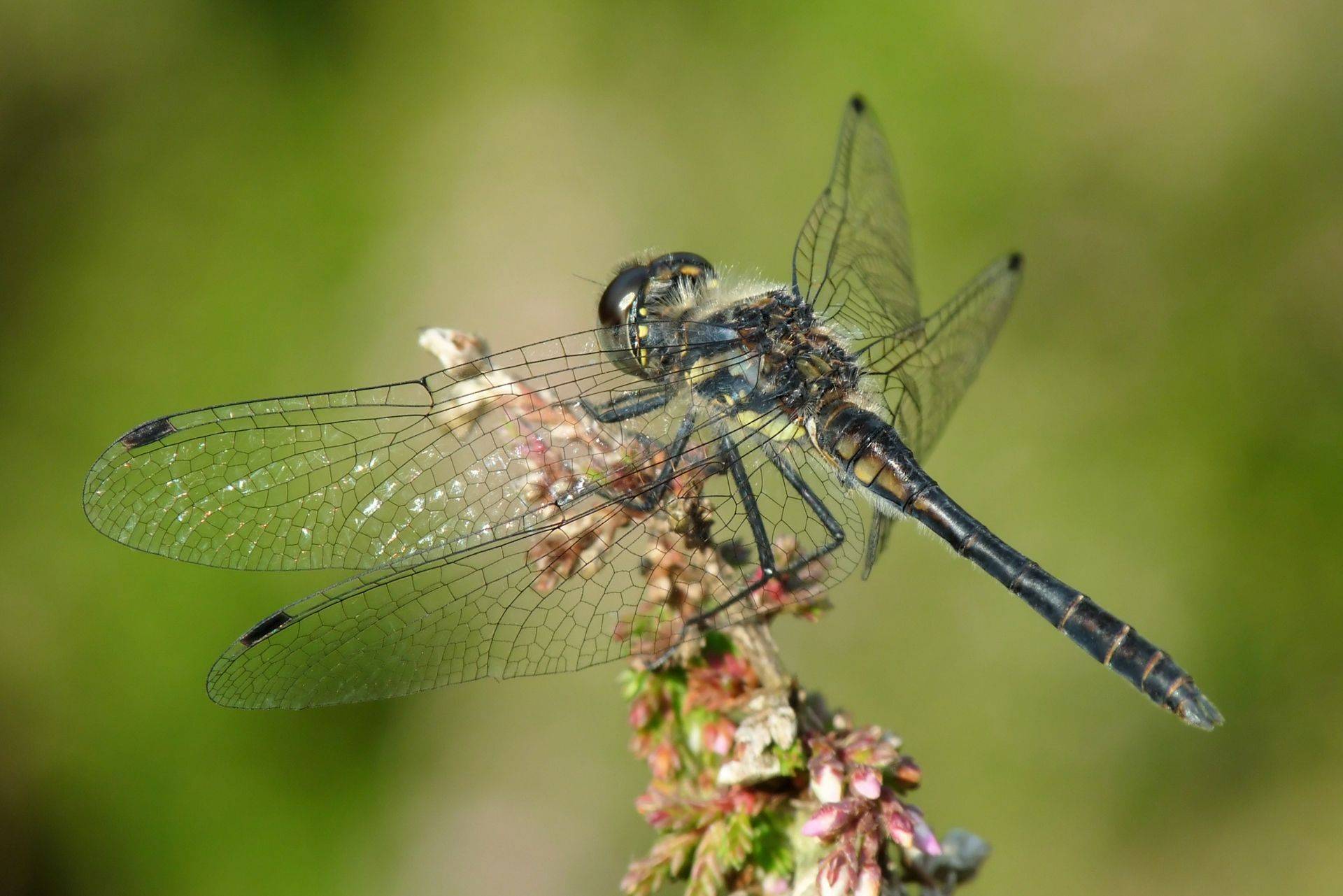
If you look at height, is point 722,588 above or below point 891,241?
below

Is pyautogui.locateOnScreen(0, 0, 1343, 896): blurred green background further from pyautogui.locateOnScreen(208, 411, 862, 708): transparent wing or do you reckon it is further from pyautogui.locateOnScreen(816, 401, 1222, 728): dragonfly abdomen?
pyautogui.locateOnScreen(208, 411, 862, 708): transparent wing

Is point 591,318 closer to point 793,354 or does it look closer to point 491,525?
point 793,354

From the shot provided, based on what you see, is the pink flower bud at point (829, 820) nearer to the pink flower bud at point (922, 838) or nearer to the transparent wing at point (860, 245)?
the pink flower bud at point (922, 838)

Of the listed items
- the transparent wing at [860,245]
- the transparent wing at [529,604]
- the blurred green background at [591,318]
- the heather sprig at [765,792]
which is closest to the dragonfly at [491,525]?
the transparent wing at [529,604]

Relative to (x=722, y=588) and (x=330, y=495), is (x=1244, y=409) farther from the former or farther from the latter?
(x=330, y=495)

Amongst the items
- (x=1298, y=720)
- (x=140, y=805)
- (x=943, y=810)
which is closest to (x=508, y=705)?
(x=140, y=805)

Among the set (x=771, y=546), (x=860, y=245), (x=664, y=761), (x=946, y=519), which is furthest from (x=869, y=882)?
(x=860, y=245)

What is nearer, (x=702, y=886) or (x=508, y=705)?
(x=702, y=886)
